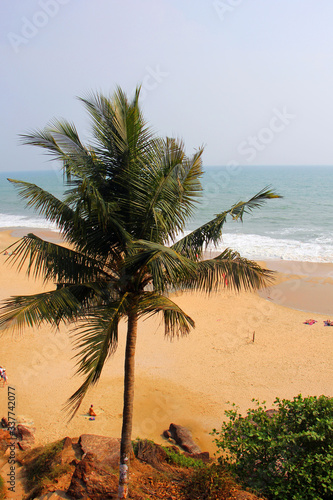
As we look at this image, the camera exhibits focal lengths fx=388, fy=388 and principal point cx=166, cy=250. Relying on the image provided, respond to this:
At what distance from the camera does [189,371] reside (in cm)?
1290

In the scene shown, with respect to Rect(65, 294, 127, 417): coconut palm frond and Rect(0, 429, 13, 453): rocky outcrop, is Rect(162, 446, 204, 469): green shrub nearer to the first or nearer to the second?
Rect(0, 429, 13, 453): rocky outcrop

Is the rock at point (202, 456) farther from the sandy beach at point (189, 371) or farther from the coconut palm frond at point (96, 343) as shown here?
the coconut palm frond at point (96, 343)

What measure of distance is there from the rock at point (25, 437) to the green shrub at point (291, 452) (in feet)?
16.2

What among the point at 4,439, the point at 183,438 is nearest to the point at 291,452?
the point at 183,438

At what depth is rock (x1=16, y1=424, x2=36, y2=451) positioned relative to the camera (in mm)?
8867

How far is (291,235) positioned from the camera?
37.1 metres

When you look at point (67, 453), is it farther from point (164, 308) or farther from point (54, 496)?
point (164, 308)

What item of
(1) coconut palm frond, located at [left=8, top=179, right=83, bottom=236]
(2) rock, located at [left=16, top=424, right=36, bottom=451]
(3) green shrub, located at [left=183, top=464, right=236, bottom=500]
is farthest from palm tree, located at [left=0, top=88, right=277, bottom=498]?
(2) rock, located at [left=16, top=424, right=36, bottom=451]

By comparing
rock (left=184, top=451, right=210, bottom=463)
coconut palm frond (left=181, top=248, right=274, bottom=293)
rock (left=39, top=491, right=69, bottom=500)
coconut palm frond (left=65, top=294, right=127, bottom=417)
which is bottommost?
rock (left=184, top=451, right=210, bottom=463)

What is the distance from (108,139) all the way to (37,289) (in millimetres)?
16397

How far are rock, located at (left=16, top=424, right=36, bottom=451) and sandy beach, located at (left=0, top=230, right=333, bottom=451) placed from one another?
0.31 metres

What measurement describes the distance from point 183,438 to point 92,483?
3275mm

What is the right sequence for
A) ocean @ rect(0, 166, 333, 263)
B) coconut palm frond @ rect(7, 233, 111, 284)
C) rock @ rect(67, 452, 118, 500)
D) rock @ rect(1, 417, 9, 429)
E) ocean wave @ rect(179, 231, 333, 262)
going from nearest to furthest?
coconut palm frond @ rect(7, 233, 111, 284) < rock @ rect(67, 452, 118, 500) < rock @ rect(1, 417, 9, 429) < ocean wave @ rect(179, 231, 333, 262) < ocean @ rect(0, 166, 333, 263)

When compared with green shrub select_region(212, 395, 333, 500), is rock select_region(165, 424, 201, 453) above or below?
below
